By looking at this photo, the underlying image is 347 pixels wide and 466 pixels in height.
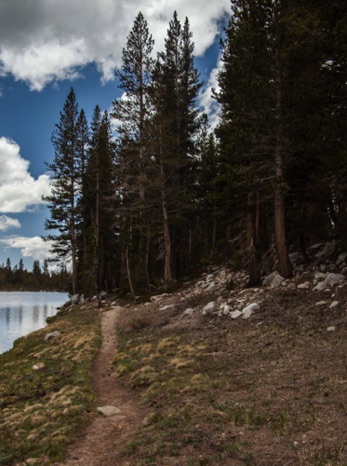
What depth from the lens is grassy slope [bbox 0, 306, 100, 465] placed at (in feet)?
25.8

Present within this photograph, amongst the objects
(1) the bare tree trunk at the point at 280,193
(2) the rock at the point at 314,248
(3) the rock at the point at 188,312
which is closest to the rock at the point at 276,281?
(1) the bare tree trunk at the point at 280,193

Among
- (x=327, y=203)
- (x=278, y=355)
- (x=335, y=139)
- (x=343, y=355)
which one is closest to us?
(x=343, y=355)

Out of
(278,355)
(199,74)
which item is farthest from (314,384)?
(199,74)

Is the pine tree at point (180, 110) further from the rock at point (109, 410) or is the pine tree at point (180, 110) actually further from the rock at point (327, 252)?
the rock at point (109, 410)

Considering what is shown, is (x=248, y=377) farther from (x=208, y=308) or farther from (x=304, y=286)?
(x=208, y=308)

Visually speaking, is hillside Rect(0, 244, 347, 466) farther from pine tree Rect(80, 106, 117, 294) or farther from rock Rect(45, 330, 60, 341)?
pine tree Rect(80, 106, 117, 294)

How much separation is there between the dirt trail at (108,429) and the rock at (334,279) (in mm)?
9084

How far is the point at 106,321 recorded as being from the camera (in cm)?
2562

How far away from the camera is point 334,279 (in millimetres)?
14969

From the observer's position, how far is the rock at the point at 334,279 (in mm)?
14808

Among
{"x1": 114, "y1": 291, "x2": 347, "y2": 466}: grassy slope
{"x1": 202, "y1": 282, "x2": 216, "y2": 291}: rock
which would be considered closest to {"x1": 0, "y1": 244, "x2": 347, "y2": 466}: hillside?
{"x1": 114, "y1": 291, "x2": 347, "y2": 466}: grassy slope

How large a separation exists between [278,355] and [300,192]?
12324 millimetres

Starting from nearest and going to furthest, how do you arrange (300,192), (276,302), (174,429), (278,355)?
(174,429) → (278,355) → (276,302) → (300,192)

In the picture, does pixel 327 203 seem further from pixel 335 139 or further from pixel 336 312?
pixel 336 312
